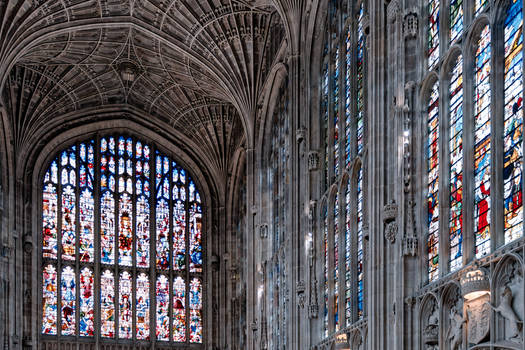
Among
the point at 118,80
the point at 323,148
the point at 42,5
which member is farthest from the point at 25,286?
the point at 323,148

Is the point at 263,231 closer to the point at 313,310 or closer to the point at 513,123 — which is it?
the point at 313,310

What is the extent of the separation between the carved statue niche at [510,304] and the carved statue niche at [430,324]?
3.10 meters

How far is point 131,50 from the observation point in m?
47.0

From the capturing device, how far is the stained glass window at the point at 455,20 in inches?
904

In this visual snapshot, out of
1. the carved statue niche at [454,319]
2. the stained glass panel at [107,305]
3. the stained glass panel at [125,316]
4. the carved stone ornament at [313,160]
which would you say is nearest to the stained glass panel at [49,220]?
the stained glass panel at [107,305]

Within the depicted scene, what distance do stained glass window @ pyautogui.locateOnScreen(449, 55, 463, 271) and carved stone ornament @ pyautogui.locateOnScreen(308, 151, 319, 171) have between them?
11.1 m

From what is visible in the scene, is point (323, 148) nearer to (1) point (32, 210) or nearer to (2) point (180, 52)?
(2) point (180, 52)

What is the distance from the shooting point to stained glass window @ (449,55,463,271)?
21.9m

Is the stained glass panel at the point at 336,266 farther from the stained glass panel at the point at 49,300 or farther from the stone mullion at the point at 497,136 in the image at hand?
the stained glass panel at the point at 49,300

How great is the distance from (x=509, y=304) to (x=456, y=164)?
457cm

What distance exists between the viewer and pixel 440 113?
76.4 feet

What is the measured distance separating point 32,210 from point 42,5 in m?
12.5

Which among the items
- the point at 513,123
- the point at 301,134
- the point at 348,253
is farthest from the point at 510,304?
the point at 301,134

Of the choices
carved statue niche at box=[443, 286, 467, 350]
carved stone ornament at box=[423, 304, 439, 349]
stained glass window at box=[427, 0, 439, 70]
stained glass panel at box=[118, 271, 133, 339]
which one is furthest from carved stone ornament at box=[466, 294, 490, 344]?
stained glass panel at box=[118, 271, 133, 339]
